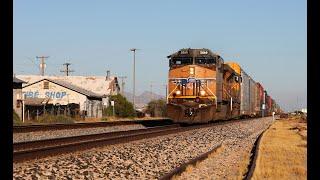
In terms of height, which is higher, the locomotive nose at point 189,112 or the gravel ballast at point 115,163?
the locomotive nose at point 189,112

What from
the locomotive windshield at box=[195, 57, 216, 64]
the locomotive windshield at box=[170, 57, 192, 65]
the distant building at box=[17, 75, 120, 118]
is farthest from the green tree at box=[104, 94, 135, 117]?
the locomotive windshield at box=[195, 57, 216, 64]

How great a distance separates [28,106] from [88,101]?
36.8 feet

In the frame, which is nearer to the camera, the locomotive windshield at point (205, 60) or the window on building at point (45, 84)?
the locomotive windshield at point (205, 60)

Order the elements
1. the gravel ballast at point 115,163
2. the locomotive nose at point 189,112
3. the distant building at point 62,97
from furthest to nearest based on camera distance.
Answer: the distant building at point 62,97, the locomotive nose at point 189,112, the gravel ballast at point 115,163

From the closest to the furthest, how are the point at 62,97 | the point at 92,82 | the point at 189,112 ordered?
the point at 189,112 → the point at 62,97 → the point at 92,82

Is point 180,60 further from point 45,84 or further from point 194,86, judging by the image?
point 45,84

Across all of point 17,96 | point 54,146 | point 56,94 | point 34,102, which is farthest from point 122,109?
point 54,146

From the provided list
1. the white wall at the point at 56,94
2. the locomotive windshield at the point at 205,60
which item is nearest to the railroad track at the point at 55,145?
the locomotive windshield at the point at 205,60

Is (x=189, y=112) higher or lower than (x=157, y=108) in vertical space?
higher

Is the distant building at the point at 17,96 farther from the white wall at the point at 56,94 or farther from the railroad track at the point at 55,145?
the railroad track at the point at 55,145

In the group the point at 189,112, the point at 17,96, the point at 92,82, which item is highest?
the point at 92,82

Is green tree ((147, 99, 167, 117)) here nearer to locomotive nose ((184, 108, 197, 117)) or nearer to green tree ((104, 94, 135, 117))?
green tree ((104, 94, 135, 117))
